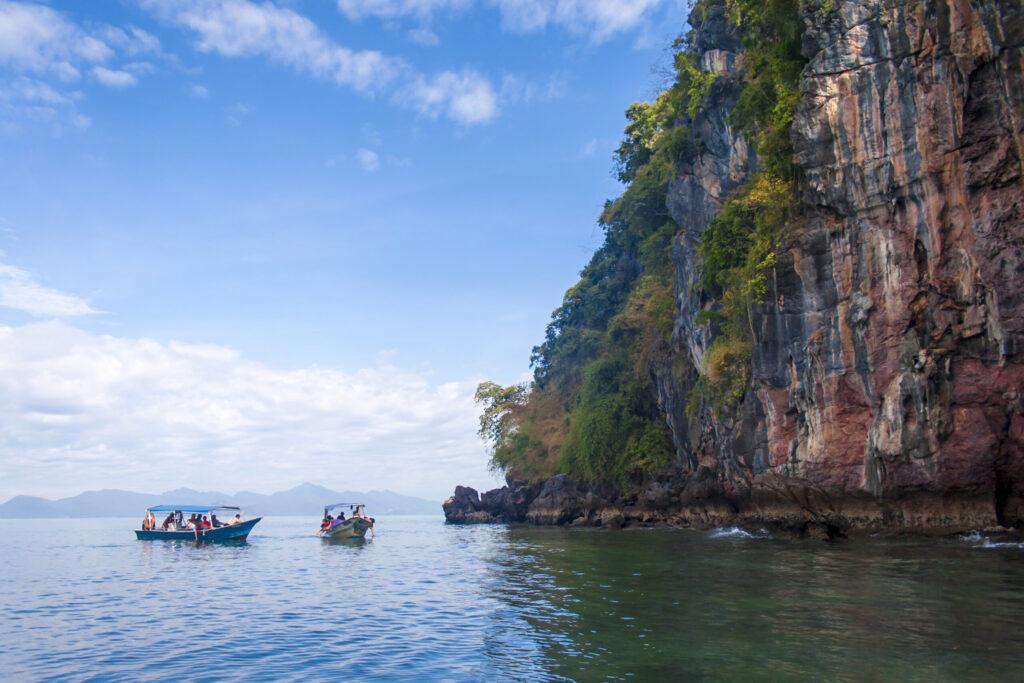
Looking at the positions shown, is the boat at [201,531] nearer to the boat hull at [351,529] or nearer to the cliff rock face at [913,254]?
the boat hull at [351,529]

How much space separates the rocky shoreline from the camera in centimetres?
1938

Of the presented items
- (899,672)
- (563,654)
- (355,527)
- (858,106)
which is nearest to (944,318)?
(858,106)

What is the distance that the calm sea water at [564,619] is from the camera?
8.40m

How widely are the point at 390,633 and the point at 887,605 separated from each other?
309 inches

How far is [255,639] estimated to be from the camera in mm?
11391

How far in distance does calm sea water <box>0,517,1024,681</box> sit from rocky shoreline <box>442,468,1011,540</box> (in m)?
0.99

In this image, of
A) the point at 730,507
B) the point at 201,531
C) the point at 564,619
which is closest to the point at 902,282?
the point at 564,619

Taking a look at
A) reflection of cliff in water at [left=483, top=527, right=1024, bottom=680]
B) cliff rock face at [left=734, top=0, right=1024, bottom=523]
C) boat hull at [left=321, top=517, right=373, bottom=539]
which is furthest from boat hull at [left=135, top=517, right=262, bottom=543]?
cliff rock face at [left=734, top=0, right=1024, bottom=523]

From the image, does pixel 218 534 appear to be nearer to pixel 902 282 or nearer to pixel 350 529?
pixel 350 529

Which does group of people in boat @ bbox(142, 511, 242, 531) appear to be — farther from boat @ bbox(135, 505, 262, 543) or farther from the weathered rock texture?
the weathered rock texture

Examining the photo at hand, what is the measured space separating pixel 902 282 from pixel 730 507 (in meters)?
14.2

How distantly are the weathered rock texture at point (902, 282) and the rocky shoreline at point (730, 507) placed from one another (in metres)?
0.08

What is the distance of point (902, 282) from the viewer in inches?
734

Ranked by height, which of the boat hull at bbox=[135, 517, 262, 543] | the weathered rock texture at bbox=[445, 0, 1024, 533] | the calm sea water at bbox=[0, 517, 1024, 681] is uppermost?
the weathered rock texture at bbox=[445, 0, 1024, 533]
